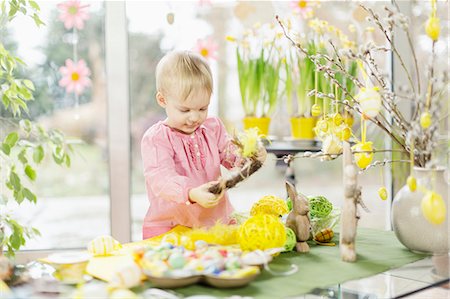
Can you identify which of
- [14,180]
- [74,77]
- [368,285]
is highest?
[74,77]

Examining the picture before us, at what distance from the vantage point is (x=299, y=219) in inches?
61.7

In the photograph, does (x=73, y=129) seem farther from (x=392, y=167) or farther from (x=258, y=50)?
(x=392, y=167)

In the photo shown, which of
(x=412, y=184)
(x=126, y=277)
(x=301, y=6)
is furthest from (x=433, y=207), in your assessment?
(x=301, y=6)

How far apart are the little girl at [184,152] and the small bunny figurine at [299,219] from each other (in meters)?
0.13

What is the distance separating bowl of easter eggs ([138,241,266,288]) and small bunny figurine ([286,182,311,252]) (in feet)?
0.79

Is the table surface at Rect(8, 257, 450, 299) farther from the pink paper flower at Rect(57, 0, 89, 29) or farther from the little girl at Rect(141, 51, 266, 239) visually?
the pink paper flower at Rect(57, 0, 89, 29)

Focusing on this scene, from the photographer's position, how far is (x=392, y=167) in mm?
3260

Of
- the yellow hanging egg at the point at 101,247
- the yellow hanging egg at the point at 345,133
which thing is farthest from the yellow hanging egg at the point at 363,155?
the yellow hanging egg at the point at 101,247

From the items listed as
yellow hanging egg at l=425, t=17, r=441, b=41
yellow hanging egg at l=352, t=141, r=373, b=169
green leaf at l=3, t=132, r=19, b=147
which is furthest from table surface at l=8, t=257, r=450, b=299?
green leaf at l=3, t=132, r=19, b=147

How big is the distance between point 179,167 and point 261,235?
46cm

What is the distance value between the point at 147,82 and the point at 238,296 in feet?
7.46

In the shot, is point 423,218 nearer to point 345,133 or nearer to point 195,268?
point 345,133

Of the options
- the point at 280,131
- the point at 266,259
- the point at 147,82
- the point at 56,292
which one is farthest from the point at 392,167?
the point at 56,292

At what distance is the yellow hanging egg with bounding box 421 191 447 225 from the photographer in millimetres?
1347
